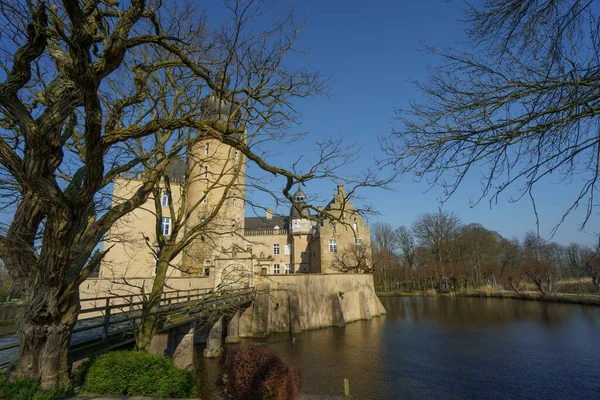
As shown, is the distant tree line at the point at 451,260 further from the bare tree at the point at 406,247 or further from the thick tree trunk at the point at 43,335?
the thick tree trunk at the point at 43,335

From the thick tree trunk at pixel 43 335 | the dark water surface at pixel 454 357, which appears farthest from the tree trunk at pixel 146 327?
the dark water surface at pixel 454 357

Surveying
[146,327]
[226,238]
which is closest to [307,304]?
[226,238]

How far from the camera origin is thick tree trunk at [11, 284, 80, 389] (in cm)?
520

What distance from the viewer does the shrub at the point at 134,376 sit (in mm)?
6348

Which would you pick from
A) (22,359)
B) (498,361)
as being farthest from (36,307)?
(498,361)

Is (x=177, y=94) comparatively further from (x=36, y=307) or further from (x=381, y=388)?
(x=381, y=388)

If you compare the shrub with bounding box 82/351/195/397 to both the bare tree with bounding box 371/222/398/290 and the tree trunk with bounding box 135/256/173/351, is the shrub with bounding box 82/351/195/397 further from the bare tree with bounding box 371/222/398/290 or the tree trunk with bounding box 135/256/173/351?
the bare tree with bounding box 371/222/398/290

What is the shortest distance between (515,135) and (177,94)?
7875 mm

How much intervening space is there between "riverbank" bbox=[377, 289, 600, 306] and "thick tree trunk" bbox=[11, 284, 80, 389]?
43.2 metres

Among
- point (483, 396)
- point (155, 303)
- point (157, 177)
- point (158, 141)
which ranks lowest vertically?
point (483, 396)

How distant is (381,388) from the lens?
42.6 ft

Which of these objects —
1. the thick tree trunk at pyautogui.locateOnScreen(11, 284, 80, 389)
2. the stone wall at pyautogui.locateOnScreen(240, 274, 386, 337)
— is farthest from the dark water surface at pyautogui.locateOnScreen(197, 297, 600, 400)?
the thick tree trunk at pyautogui.locateOnScreen(11, 284, 80, 389)

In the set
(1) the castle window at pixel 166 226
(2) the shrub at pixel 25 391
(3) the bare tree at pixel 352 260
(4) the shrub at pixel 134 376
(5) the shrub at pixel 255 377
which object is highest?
(1) the castle window at pixel 166 226

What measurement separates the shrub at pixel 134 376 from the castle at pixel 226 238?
10.6ft
